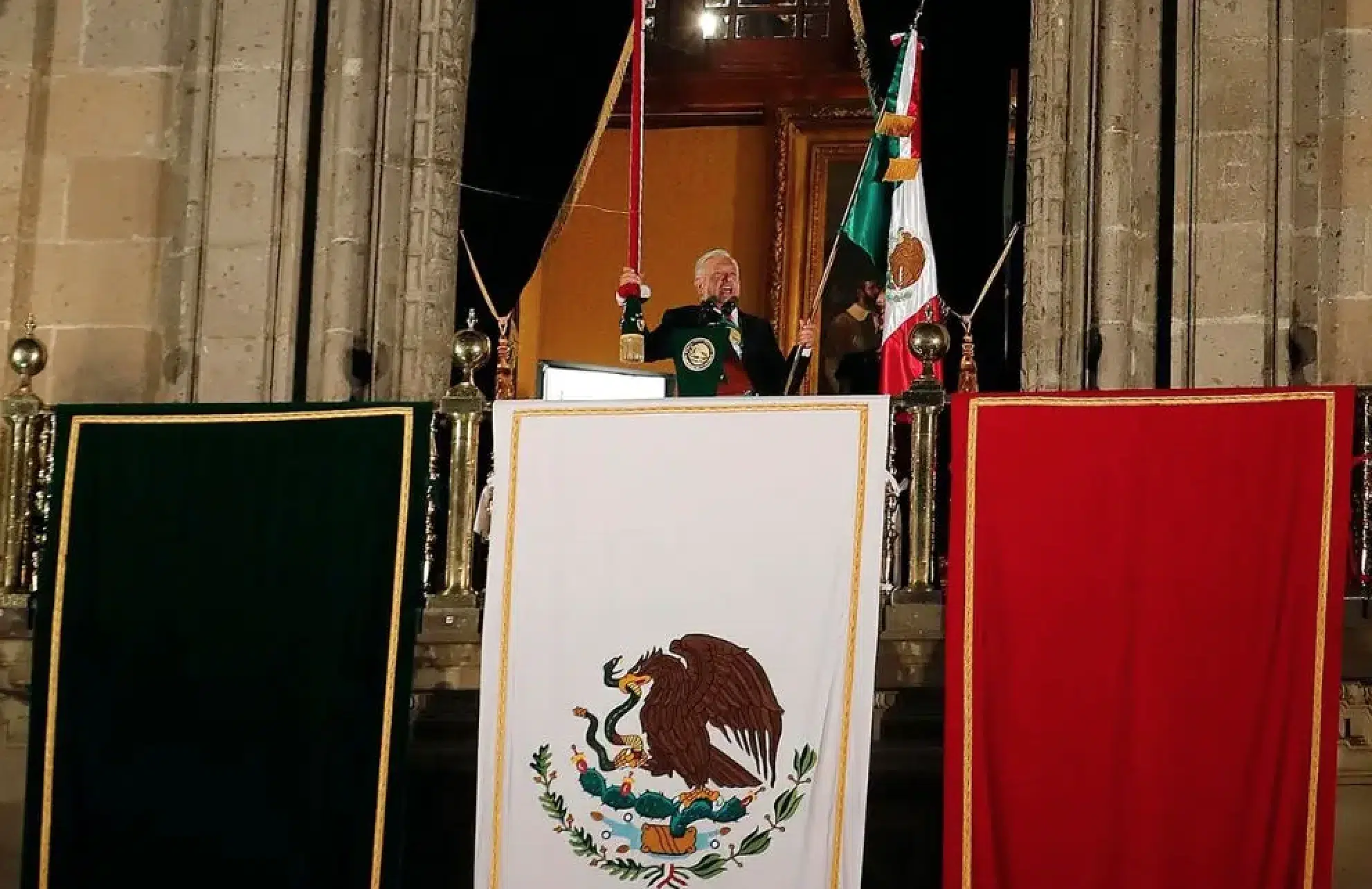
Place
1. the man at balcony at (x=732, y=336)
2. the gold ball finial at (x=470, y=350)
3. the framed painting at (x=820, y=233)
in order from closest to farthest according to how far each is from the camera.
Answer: the gold ball finial at (x=470, y=350) → the man at balcony at (x=732, y=336) → the framed painting at (x=820, y=233)

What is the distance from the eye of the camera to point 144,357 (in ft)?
22.6

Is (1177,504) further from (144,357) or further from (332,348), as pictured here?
(144,357)

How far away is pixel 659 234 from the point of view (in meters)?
8.96

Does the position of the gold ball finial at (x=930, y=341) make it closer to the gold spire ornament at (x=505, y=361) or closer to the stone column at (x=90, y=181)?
the gold spire ornament at (x=505, y=361)

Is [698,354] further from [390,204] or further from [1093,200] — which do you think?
[1093,200]

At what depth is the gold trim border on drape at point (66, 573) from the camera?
546 centimetres

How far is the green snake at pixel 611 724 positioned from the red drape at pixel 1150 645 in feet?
2.68

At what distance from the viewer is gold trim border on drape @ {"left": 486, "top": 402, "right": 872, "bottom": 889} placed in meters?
5.27

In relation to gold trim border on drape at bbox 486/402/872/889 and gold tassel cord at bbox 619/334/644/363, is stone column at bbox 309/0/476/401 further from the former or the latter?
gold trim border on drape at bbox 486/402/872/889

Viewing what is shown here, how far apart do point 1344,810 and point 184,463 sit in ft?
10.6

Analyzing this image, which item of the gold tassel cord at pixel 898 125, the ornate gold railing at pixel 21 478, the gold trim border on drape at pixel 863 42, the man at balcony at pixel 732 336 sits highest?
the gold trim border on drape at pixel 863 42

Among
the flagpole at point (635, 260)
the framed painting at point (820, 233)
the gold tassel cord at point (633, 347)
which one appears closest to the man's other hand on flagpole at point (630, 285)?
the flagpole at point (635, 260)

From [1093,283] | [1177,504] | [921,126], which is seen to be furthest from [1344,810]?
[921,126]

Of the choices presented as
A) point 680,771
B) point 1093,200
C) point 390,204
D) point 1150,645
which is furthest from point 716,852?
point 390,204
